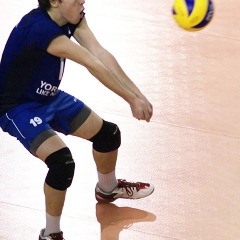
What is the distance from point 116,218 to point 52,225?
0.51 metres

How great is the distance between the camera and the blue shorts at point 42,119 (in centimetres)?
360

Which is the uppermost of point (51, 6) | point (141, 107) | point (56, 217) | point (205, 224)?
point (51, 6)

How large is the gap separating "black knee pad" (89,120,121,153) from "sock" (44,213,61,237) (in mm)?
539

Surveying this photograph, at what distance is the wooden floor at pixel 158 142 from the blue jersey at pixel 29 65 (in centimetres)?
76

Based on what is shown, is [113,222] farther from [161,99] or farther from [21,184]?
[161,99]

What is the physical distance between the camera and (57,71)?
3688 mm

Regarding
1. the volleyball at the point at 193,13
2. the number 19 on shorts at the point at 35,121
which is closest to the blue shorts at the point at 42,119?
the number 19 on shorts at the point at 35,121

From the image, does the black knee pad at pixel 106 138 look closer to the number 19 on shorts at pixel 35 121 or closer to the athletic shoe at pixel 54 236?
the number 19 on shorts at pixel 35 121

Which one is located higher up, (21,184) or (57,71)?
(57,71)

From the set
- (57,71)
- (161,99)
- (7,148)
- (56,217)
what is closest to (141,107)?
(57,71)

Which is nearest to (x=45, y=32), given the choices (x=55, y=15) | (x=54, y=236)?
(x=55, y=15)

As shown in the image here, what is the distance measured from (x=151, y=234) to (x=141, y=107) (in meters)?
0.85

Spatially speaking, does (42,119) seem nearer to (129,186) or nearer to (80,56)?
(80,56)

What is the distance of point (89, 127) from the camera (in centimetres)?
392
